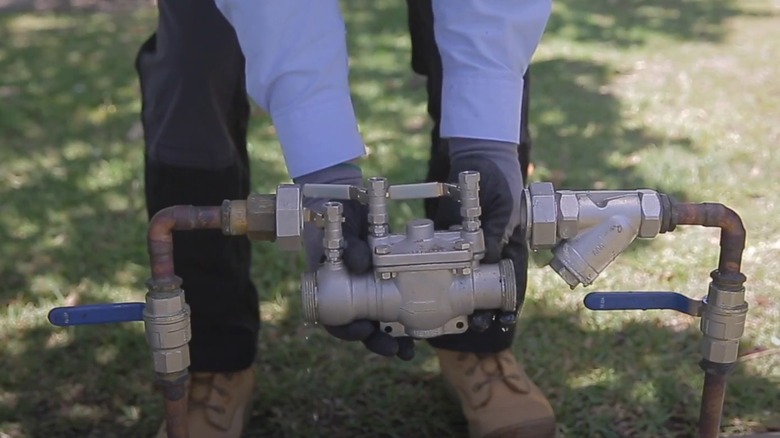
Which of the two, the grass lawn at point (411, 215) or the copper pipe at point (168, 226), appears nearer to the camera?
the copper pipe at point (168, 226)

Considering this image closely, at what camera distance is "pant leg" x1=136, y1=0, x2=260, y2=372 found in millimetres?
1729

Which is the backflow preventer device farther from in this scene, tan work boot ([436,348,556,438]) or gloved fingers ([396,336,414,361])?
tan work boot ([436,348,556,438])

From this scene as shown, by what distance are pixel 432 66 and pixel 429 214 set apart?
32 cm

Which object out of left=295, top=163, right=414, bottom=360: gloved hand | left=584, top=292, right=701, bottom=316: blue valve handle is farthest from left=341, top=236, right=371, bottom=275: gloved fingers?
left=584, top=292, right=701, bottom=316: blue valve handle

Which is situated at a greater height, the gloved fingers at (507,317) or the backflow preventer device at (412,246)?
the backflow preventer device at (412,246)

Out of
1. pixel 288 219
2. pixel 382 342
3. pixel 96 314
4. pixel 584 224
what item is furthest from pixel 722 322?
pixel 96 314

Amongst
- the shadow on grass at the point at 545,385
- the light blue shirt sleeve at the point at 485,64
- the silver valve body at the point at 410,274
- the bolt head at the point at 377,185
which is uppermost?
the light blue shirt sleeve at the point at 485,64

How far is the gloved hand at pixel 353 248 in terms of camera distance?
4.25 feet

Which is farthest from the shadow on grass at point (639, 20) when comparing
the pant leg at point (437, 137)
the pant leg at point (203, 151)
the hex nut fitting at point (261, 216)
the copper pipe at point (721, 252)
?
the hex nut fitting at point (261, 216)

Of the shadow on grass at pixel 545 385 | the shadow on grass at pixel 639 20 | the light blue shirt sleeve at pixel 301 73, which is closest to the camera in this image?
the light blue shirt sleeve at pixel 301 73

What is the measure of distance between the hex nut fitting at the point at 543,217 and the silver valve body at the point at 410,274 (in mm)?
63

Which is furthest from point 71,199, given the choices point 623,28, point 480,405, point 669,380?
point 623,28

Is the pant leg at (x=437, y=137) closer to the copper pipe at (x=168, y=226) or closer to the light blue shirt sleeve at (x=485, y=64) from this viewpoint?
the light blue shirt sleeve at (x=485, y=64)

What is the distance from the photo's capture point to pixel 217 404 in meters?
1.95
